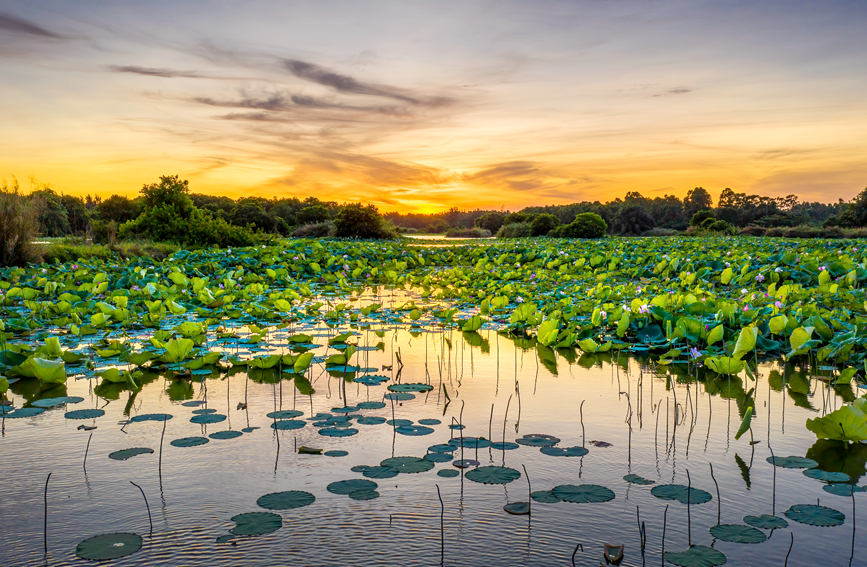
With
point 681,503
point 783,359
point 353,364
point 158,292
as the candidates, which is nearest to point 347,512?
point 681,503

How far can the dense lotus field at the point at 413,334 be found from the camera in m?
2.89

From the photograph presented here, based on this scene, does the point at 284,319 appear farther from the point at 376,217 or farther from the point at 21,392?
the point at 376,217

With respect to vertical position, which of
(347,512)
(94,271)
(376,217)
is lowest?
(347,512)

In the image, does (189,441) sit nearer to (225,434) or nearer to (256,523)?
(225,434)

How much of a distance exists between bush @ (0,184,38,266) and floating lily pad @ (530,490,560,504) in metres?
13.3

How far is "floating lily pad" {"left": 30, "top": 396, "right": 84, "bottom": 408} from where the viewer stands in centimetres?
405

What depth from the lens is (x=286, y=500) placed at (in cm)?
256

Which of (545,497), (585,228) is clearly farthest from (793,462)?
(585,228)

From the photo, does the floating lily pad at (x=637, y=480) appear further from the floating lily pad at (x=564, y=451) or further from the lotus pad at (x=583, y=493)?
the floating lily pad at (x=564, y=451)

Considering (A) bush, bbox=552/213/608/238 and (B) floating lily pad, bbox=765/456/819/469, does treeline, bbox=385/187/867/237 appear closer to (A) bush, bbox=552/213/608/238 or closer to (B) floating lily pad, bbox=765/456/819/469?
(A) bush, bbox=552/213/608/238

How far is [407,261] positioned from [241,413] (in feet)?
52.0

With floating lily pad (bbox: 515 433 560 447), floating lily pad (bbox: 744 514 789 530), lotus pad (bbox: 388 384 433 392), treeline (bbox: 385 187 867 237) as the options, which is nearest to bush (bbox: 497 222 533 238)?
treeline (bbox: 385 187 867 237)

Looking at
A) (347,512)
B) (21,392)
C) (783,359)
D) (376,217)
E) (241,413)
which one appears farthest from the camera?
(376,217)

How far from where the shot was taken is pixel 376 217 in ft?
104
